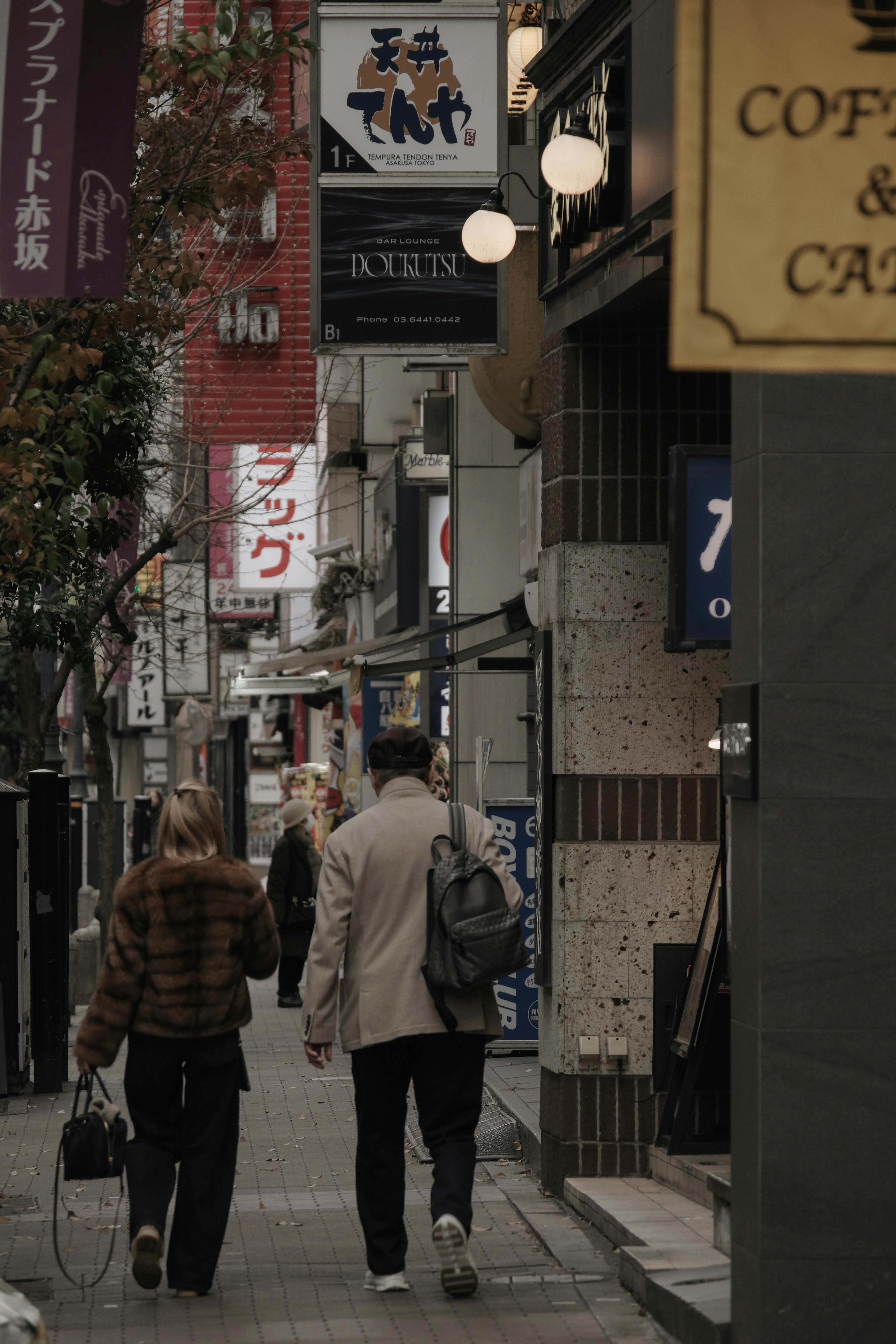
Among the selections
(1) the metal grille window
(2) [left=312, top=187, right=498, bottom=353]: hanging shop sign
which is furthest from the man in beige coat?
(2) [left=312, top=187, right=498, bottom=353]: hanging shop sign

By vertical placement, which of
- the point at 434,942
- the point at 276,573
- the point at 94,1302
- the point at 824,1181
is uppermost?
the point at 276,573

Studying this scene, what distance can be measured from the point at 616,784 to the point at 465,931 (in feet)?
6.21

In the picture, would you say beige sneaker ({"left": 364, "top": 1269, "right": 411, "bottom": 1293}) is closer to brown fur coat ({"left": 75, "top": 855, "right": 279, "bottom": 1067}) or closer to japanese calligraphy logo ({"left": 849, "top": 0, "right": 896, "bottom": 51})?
brown fur coat ({"left": 75, "top": 855, "right": 279, "bottom": 1067})

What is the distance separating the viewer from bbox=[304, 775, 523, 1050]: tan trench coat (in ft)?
21.4

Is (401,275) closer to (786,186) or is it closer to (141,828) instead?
(786,186)

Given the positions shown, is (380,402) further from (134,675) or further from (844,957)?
(844,957)

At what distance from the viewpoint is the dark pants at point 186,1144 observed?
6582 millimetres

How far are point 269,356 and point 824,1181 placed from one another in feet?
105

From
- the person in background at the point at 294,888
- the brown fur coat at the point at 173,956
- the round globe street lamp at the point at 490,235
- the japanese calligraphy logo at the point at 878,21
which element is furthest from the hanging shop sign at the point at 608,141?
the person in background at the point at 294,888

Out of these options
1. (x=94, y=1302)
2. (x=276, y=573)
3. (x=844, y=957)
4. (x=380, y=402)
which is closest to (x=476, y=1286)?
(x=94, y=1302)

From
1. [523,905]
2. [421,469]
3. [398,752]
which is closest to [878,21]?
[398,752]

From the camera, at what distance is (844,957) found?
5145mm

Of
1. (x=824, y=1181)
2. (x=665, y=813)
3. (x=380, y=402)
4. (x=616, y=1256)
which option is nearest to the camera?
(x=824, y=1181)

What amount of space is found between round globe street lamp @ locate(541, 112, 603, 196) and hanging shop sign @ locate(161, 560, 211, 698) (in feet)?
43.9
